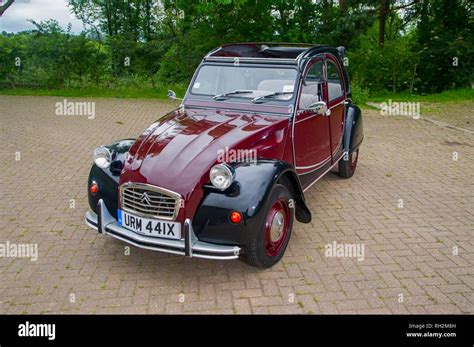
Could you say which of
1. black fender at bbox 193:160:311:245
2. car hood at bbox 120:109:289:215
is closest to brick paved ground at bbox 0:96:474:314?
black fender at bbox 193:160:311:245

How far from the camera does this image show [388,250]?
4746mm

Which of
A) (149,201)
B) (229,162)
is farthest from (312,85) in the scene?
(149,201)

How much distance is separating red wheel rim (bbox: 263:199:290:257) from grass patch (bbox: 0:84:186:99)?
11892 millimetres

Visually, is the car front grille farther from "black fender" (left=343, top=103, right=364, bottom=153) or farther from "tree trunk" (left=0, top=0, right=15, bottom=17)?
"tree trunk" (left=0, top=0, right=15, bottom=17)

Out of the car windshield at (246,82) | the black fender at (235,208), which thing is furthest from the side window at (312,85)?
the black fender at (235,208)

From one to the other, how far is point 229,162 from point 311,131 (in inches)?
65.5

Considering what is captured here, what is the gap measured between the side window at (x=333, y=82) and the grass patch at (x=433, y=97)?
9.23 metres

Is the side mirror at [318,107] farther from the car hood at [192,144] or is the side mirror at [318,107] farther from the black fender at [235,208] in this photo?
the black fender at [235,208]

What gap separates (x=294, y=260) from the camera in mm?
4527

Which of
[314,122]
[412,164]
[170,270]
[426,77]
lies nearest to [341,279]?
[170,270]
